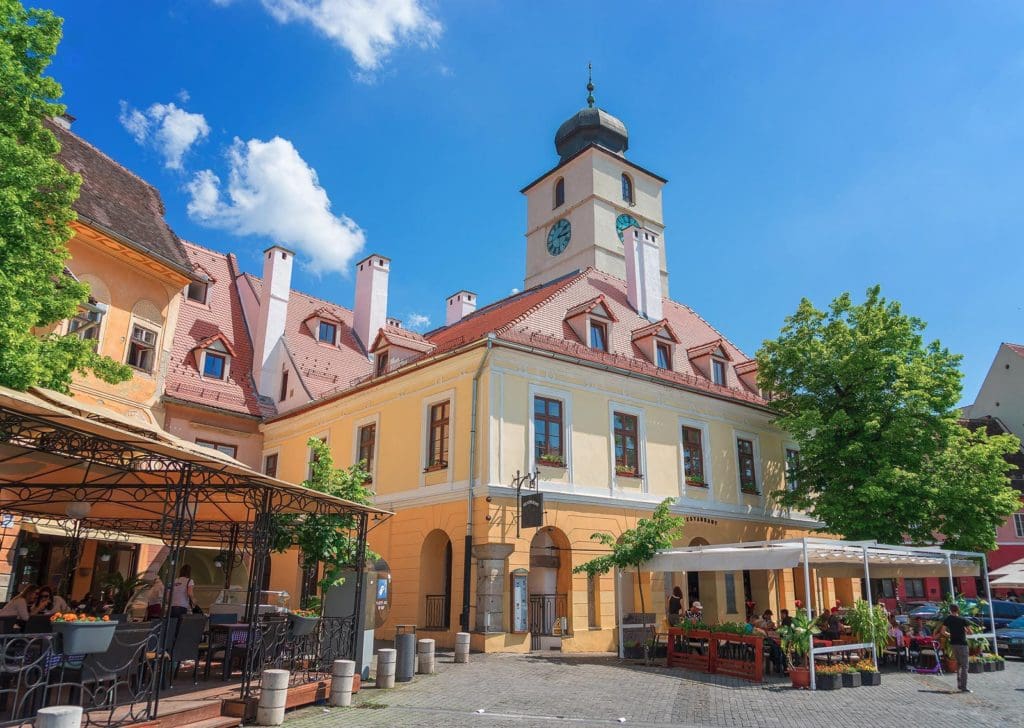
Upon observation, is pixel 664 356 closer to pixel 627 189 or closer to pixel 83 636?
pixel 627 189

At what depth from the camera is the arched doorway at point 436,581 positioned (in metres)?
20.3

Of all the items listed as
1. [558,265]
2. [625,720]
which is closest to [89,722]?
[625,720]

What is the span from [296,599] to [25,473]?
15374 millimetres

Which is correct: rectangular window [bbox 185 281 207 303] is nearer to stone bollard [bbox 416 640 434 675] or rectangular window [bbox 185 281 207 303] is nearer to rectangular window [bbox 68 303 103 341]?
rectangular window [bbox 68 303 103 341]

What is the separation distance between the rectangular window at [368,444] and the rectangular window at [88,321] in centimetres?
859

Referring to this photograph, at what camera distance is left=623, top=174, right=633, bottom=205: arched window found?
42906 millimetres

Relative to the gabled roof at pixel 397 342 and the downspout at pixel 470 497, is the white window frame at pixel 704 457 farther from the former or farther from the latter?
the gabled roof at pixel 397 342

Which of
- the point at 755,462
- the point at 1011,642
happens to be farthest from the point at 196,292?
the point at 1011,642

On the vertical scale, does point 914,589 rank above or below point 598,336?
below

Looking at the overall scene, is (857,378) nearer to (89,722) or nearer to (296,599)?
(296,599)

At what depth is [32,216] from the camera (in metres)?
12.4

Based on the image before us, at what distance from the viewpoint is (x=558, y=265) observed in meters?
42.1

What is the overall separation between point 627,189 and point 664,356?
798 inches

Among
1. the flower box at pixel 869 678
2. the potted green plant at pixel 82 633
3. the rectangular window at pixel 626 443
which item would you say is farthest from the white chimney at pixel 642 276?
the potted green plant at pixel 82 633
